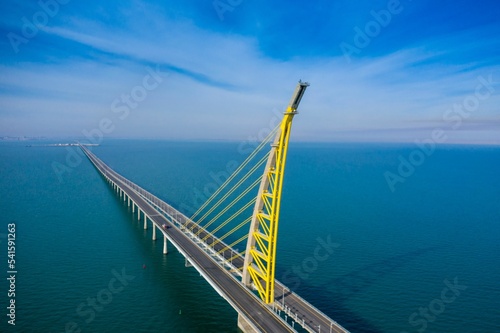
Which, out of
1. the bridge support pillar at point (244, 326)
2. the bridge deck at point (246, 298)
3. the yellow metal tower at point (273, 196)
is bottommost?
the bridge support pillar at point (244, 326)

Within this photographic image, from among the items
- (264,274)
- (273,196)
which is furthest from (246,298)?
(273,196)

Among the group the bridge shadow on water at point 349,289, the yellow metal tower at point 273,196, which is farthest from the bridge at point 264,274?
the bridge shadow on water at point 349,289

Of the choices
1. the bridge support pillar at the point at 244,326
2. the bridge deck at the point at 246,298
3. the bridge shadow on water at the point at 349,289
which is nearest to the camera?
the bridge deck at the point at 246,298

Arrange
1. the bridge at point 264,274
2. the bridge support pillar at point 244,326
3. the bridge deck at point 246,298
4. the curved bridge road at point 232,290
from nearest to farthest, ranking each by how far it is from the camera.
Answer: the bridge deck at point 246,298 < the curved bridge road at point 232,290 < the bridge at point 264,274 < the bridge support pillar at point 244,326

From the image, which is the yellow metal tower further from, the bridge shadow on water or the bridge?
the bridge shadow on water

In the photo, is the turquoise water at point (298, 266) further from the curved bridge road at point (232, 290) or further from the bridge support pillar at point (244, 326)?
the curved bridge road at point (232, 290)

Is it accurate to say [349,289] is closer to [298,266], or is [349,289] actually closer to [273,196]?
[298,266]

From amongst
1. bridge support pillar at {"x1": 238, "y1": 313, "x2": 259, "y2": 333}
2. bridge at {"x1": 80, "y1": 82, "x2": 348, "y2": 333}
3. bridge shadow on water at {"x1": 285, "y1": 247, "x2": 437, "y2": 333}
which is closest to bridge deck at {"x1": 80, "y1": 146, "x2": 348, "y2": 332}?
bridge at {"x1": 80, "y1": 82, "x2": 348, "y2": 333}

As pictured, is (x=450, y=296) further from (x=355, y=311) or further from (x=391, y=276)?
(x=355, y=311)
